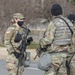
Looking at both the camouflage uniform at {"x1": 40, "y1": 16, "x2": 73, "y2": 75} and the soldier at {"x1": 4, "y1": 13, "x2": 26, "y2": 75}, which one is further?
the soldier at {"x1": 4, "y1": 13, "x2": 26, "y2": 75}

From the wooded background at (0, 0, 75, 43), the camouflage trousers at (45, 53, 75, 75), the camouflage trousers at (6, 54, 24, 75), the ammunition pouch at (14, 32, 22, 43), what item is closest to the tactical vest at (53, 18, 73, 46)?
the camouflage trousers at (45, 53, 75, 75)

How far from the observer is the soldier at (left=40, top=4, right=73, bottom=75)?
→ 742cm

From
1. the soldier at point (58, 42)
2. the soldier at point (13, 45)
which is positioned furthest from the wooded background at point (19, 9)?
the soldier at point (58, 42)

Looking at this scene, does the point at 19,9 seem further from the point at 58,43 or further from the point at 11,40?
the point at 58,43

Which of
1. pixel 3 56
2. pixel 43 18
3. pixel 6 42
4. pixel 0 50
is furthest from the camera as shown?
pixel 43 18

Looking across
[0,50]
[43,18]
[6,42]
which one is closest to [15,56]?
[6,42]

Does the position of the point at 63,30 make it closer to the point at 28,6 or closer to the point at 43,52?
the point at 43,52

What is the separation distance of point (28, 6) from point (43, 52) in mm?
19288

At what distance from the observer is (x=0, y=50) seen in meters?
21.5

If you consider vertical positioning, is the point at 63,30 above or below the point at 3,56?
above

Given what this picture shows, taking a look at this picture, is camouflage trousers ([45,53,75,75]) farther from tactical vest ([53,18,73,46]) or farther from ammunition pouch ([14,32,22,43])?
ammunition pouch ([14,32,22,43])

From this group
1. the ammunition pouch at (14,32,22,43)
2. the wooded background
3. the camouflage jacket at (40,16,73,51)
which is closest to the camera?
the camouflage jacket at (40,16,73,51)

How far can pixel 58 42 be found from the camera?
7.44m

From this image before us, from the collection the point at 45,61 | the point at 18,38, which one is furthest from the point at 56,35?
the point at 18,38
